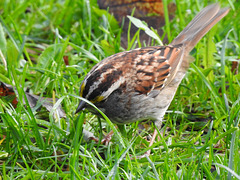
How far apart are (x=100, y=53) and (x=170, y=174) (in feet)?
7.42

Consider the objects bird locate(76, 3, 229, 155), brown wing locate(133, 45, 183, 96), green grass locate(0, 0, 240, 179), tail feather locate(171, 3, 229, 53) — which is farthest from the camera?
tail feather locate(171, 3, 229, 53)

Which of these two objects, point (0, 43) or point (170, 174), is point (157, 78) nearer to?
point (170, 174)

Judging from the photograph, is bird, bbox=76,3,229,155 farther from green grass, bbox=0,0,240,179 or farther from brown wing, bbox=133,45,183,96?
green grass, bbox=0,0,240,179

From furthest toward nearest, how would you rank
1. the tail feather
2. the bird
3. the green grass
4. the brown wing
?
1. the tail feather
2. the brown wing
3. the bird
4. the green grass

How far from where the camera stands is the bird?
344 cm

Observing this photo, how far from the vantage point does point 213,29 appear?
4.63 m

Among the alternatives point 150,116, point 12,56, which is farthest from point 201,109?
point 12,56

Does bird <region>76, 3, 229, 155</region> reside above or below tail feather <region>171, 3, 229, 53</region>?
below

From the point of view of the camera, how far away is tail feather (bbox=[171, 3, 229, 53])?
4.46m

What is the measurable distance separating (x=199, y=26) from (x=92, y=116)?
1.55 meters

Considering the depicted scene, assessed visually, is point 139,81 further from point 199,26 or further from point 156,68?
point 199,26

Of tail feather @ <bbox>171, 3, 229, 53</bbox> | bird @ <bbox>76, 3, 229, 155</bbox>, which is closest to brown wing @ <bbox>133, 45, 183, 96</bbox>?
bird @ <bbox>76, 3, 229, 155</bbox>

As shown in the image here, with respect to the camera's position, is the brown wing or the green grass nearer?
the green grass

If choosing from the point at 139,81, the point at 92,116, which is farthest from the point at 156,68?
the point at 92,116
